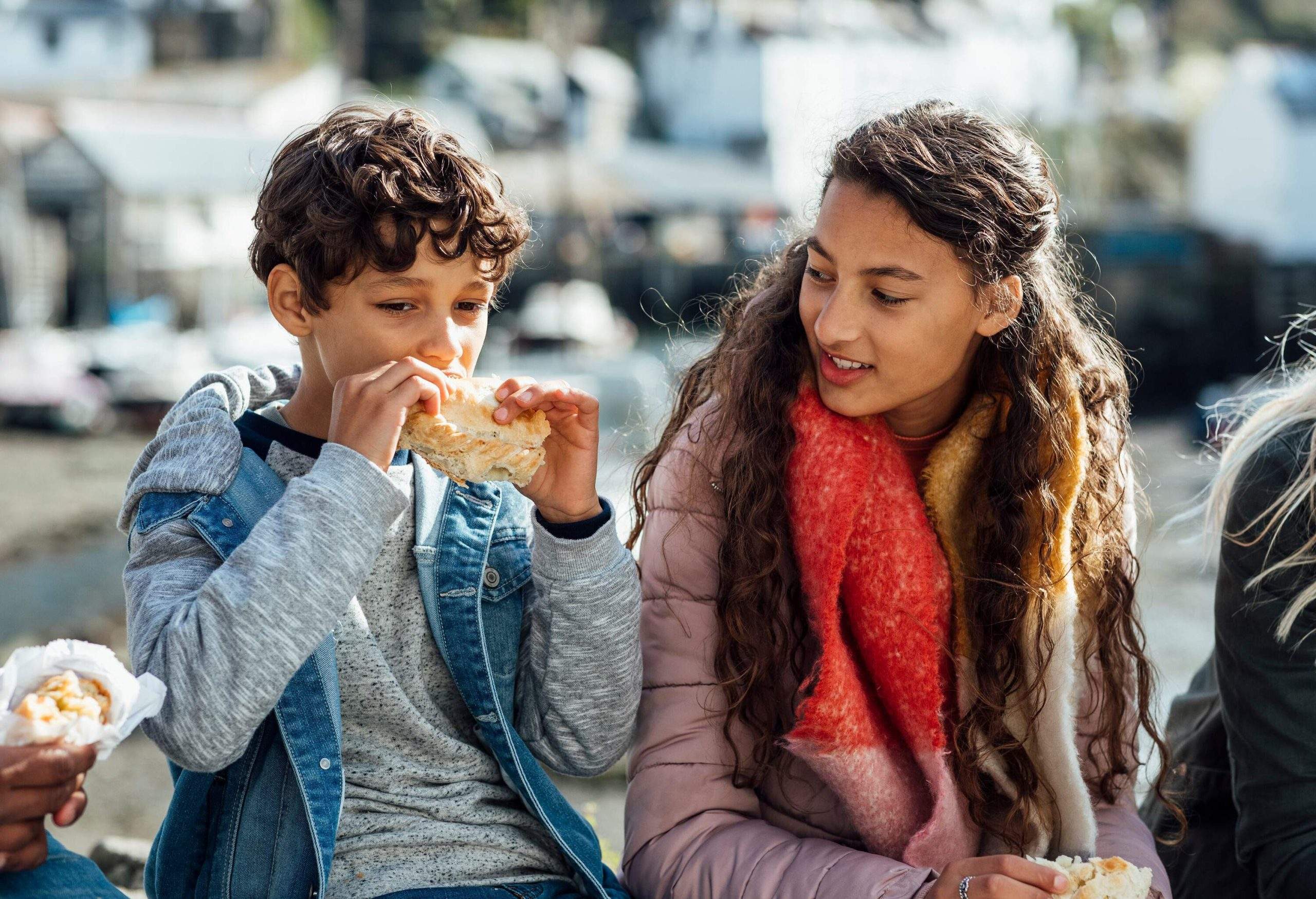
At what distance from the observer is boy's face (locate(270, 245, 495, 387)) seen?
7.18 ft

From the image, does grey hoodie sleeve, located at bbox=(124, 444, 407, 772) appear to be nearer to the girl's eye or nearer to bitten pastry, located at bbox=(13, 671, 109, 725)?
bitten pastry, located at bbox=(13, 671, 109, 725)

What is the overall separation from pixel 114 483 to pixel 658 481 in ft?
56.8

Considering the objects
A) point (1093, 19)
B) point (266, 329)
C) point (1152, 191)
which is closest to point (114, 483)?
point (266, 329)

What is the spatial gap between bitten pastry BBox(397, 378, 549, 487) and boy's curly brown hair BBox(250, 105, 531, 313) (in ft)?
0.79

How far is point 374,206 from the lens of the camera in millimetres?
2160

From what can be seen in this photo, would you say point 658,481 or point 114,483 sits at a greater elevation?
point 658,481

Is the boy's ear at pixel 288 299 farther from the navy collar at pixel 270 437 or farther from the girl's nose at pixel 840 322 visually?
the girl's nose at pixel 840 322

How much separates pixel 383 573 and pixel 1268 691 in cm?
161

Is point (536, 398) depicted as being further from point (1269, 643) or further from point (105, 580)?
point (105, 580)

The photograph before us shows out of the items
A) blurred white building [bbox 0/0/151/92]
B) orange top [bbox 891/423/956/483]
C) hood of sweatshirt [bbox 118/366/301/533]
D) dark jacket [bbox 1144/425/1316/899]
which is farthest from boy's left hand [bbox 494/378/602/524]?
blurred white building [bbox 0/0/151/92]

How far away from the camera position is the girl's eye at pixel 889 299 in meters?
2.34

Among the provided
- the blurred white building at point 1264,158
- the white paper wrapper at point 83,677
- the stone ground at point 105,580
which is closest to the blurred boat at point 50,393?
the stone ground at point 105,580

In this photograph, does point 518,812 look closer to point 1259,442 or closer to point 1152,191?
point 1259,442

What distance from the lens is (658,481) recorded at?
8.29 ft
